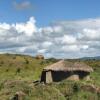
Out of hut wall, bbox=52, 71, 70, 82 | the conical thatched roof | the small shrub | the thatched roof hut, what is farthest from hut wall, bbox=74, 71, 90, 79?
the small shrub

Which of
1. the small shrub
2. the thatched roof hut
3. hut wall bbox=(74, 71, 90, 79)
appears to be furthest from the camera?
hut wall bbox=(74, 71, 90, 79)

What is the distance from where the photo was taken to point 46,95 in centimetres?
3109

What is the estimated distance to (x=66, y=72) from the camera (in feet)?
144

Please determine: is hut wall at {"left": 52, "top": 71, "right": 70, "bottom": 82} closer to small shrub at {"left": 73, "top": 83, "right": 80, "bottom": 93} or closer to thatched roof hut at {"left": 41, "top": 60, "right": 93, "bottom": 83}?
thatched roof hut at {"left": 41, "top": 60, "right": 93, "bottom": 83}

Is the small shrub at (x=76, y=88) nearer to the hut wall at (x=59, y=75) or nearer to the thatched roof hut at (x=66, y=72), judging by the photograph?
the thatched roof hut at (x=66, y=72)

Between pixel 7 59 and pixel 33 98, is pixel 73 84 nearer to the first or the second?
pixel 33 98

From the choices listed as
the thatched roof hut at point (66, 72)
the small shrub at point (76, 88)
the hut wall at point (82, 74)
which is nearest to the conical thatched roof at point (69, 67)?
the thatched roof hut at point (66, 72)

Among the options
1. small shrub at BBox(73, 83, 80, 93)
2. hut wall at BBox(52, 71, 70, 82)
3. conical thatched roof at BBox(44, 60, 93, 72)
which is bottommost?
small shrub at BBox(73, 83, 80, 93)

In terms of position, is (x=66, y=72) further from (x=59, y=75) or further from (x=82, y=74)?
(x=82, y=74)

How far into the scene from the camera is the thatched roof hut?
144 feet

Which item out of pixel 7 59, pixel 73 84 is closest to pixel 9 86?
pixel 73 84

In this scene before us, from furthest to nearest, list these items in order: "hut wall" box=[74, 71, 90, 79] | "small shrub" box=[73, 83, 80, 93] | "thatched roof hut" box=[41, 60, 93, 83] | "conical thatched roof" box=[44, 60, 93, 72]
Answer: "hut wall" box=[74, 71, 90, 79], "conical thatched roof" box=[44, 60, 93, 72], "thatched roof hut" box=[41, 60, 93, 83], "small shrub" box=[73, 83, 80, 93]

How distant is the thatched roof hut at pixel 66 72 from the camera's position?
43969mm

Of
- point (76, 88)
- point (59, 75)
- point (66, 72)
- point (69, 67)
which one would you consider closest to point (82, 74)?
point (69, 67)
